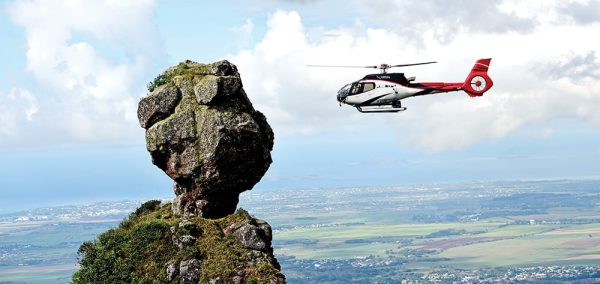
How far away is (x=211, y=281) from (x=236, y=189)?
10498 millimetres

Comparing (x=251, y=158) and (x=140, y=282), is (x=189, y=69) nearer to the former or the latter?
(x=251, y=158)

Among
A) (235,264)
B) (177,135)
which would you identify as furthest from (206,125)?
(235,264)

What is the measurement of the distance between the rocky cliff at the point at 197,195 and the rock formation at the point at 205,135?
0.07m

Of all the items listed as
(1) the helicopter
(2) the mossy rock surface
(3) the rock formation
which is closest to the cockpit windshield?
(1) the helicopter

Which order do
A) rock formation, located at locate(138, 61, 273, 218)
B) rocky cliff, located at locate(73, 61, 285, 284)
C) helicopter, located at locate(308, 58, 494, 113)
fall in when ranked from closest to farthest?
rocky cliff, located at locate(73, 61, 285, 284) → rock formation, located at locate(138, 61, 273, 218) → helicopter, located at locate(308, 58, 494, 113)

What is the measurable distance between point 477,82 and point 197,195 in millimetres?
25052

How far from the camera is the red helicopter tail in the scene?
6975 centimetres

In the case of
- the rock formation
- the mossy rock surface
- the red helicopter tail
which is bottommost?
the mossy rock surface

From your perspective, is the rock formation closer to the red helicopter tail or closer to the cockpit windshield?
the cockpit windshield

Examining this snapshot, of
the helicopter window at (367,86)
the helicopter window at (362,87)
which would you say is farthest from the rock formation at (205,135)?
the helicopter window at (367,86)

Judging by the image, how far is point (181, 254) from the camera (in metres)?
54.4

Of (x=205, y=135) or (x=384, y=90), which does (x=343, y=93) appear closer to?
(x=384, y=90)

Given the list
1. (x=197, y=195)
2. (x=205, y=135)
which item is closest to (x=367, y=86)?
(x=205, y=135)

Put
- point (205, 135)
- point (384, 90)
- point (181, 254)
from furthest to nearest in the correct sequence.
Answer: point (384, 90) < point (205, 135) < point (181, 254)
